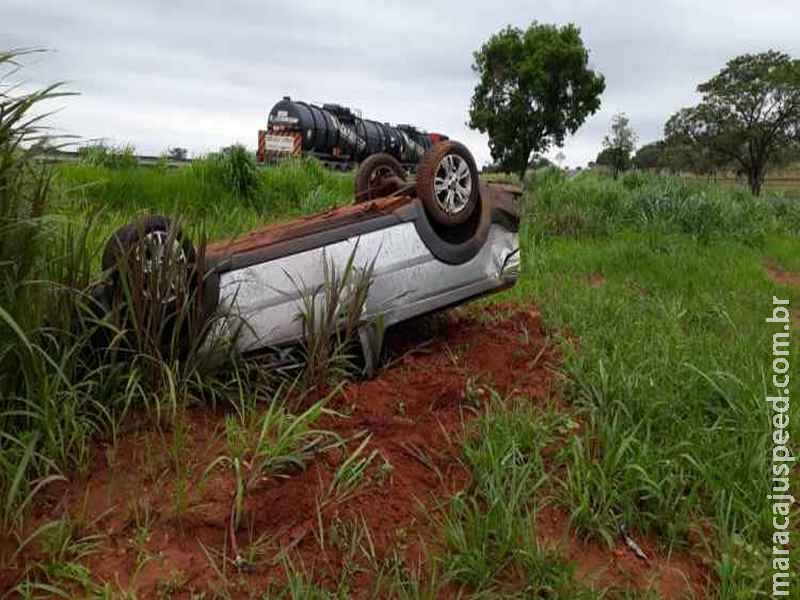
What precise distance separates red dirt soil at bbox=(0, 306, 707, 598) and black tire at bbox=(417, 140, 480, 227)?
3.27ft

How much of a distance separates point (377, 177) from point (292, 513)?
2552 mm

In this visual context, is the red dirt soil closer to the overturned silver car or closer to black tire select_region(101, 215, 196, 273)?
the overturned silver car

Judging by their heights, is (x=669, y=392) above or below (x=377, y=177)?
below

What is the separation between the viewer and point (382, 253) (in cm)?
283

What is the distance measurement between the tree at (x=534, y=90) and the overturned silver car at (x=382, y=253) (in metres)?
32.4

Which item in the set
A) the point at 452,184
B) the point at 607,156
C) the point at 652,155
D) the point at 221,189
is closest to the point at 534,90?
the point at 607,156

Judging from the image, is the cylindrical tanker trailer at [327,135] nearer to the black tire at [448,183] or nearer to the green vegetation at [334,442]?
the black tire at [448,183]

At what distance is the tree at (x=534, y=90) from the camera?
34344 millimetres

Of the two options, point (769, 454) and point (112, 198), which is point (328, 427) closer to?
point (769, 454)

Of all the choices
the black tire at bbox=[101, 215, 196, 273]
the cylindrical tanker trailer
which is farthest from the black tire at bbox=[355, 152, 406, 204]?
the cylindrical tanker trailer

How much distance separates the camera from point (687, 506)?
202 cm

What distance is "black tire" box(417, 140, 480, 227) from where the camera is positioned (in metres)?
2.99

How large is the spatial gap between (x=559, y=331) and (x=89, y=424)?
2.28 meters

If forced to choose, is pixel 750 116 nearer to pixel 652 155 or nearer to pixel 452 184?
pixel 652 155
